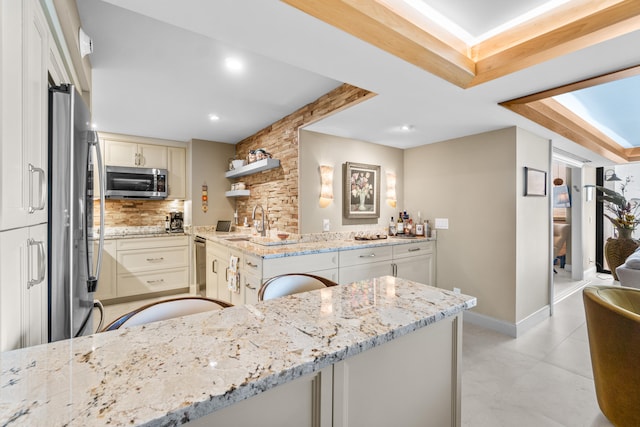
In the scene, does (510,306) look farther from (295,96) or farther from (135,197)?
(135,197)

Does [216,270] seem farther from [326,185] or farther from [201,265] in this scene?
[326,185]

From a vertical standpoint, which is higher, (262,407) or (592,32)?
(592,32)

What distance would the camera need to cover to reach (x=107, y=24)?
1866 millimetres

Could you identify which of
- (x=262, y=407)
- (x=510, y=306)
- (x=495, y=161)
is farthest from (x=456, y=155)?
(x=262, y=407)

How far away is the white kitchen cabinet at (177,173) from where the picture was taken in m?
4.68

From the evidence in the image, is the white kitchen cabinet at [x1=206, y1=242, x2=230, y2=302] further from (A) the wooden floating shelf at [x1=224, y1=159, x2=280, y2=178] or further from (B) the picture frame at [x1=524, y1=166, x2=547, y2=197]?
(B) the picture frame at [x1=524, y1=166, x2=547, y2=197]

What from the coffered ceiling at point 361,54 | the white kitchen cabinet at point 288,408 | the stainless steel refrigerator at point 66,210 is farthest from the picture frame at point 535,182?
the stainless steel refrigerator at point 66,210

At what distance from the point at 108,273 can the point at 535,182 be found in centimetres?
568

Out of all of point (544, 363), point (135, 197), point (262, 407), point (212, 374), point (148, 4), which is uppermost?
point (148, 4)

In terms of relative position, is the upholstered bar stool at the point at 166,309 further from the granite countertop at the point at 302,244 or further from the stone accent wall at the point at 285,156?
the stone accent wall at the point at 285,156

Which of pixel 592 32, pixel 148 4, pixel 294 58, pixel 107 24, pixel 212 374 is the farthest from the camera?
pixel 107 24

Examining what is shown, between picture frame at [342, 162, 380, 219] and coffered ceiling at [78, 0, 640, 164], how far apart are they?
72cm

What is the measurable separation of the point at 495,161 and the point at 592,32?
1.86 metres

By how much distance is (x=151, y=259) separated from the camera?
4309 millimetres
